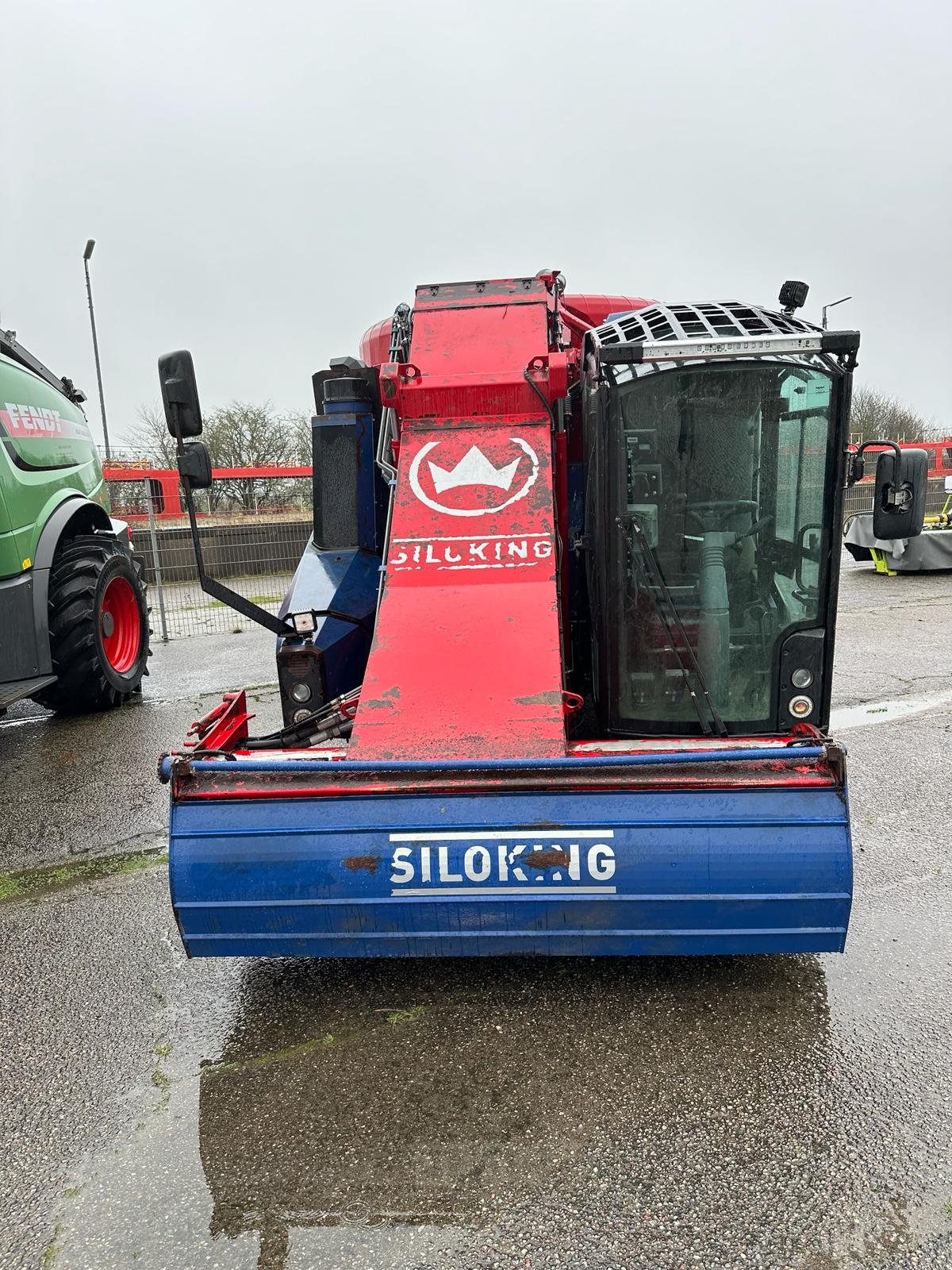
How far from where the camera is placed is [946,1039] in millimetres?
2525

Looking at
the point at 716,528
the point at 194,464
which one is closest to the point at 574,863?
the point at 716,528

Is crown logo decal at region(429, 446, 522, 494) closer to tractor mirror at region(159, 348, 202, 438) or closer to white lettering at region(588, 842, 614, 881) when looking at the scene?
tractor mirror at region(159, 348, 202, 438)

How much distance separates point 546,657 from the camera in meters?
3.14

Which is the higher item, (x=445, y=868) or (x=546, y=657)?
(x=546, y=657)

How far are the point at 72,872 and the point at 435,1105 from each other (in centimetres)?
231

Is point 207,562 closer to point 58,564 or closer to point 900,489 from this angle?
point 58,564

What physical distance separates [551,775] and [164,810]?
2829mm

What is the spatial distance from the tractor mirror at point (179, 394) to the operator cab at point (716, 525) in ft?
4.87

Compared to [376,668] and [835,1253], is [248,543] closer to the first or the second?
[376,668]

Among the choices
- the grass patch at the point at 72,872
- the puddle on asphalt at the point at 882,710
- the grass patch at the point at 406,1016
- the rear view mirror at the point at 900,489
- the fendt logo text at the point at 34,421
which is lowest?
the puddle on asphalt at the point at 882,710

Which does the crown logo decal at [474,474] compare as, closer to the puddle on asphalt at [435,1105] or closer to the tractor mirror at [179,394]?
the tractor mirror at [179,394]

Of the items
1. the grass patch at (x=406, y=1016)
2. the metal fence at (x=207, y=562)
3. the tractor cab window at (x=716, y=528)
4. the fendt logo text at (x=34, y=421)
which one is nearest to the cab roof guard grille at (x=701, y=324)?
the tractor cab window at (x=716, y=528)

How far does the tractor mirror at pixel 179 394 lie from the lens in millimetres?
3320

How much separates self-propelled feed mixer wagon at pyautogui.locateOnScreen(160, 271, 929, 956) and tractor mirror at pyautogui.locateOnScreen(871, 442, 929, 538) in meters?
0.02
